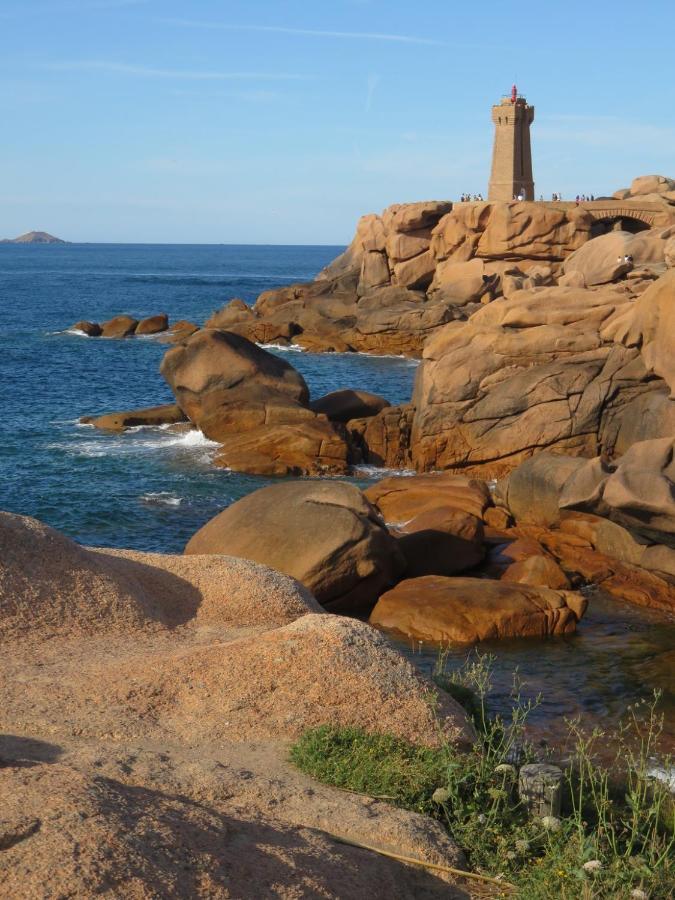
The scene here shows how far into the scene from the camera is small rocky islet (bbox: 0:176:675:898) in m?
6.66

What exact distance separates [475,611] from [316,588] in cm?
249

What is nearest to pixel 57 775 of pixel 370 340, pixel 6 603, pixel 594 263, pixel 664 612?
pixel 6 603

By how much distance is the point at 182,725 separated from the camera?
8.88 metres

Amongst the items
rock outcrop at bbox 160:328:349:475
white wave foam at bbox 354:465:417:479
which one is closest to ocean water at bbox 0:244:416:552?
rock outcrop at bbox 160:328:349:475

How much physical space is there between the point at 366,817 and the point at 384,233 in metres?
58.6

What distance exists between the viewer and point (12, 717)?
8.67 meters

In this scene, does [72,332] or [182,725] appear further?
[72,332]

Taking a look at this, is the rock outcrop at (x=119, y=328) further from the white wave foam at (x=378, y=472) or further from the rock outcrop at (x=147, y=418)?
the white wave foam at (x=378, y=472)

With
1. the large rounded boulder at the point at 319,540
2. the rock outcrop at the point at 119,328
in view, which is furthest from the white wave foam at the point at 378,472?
the rock outcrop at the point at 119,328

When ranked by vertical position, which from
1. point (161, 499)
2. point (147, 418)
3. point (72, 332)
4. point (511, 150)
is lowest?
point (161, 499)

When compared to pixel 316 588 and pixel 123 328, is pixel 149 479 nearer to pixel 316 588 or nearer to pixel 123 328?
pixel 316 588

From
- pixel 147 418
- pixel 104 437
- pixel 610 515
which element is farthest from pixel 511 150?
pixel 610 515

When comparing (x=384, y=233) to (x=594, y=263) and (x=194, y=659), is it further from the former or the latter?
(x=194, y=659)

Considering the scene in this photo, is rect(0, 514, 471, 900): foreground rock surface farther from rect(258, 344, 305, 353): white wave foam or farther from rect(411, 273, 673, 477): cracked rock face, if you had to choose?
rect(258, 344, 305, 353): white wave foam
